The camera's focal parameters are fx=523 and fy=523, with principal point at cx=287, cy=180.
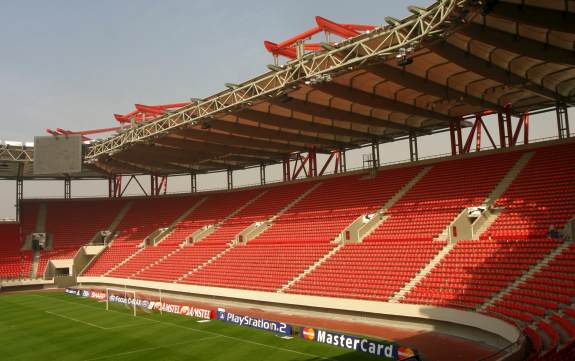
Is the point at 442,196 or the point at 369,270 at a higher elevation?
the point at 442,196

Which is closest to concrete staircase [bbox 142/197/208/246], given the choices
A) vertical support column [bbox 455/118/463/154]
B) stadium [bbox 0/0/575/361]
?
stadium [bbox 0/0/575/361]

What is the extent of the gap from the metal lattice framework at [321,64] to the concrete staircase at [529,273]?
9.70 metres

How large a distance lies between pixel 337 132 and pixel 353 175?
17.7ft

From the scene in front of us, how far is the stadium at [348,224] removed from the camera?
1862cm

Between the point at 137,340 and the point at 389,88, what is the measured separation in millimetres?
16736

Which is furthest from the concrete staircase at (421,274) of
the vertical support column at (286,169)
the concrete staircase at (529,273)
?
the vertical support column at (286,169)

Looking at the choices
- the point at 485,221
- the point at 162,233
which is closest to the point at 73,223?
the point at 162,233

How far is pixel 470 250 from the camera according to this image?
23.6 metres

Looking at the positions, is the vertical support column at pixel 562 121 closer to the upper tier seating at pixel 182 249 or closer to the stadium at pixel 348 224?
the stadium at pixel 348 224

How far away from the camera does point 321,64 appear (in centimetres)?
2283

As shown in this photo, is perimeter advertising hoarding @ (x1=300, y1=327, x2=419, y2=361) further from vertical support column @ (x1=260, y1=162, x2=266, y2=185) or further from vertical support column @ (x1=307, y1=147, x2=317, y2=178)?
vertical support column @ (x1=260, y1=162, x2=266, y2=185)

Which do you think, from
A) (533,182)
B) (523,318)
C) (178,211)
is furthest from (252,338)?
(178,211)

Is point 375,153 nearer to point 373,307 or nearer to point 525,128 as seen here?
point 525,128

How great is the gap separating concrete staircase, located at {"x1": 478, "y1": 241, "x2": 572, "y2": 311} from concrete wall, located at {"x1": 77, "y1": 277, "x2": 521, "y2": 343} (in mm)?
887
